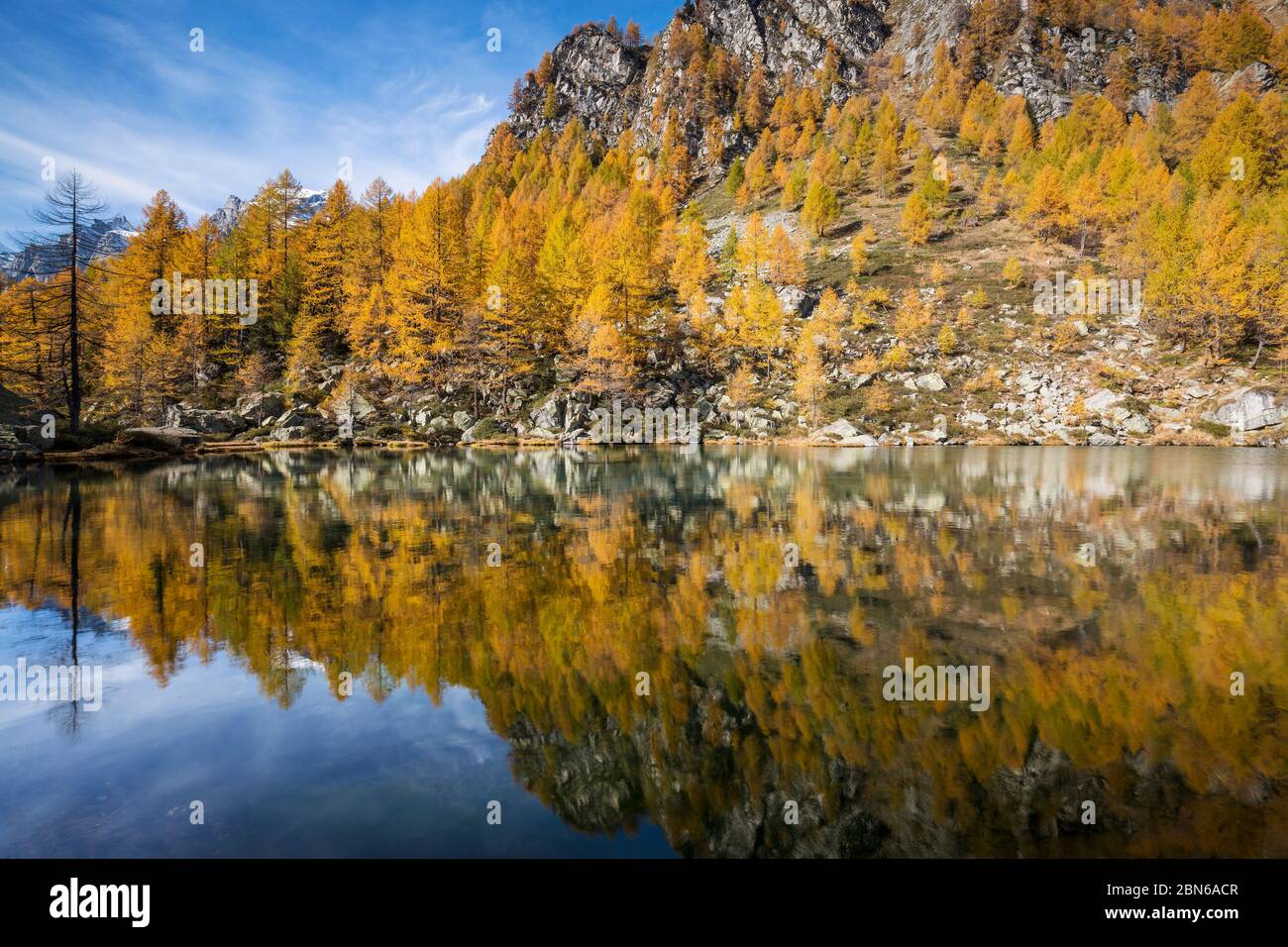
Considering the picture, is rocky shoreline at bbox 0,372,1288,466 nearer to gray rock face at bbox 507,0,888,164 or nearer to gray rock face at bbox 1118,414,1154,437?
gray rock face at bbox 1118,414,1154,437

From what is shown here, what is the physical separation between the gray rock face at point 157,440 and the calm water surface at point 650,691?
2941 centimetres

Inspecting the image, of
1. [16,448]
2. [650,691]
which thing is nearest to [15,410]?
[16,448]

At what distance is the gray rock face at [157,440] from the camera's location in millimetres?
38219

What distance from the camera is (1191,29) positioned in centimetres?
12800

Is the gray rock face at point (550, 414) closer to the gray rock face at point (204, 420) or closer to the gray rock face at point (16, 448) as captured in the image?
the gray rock face at point (204, 420)

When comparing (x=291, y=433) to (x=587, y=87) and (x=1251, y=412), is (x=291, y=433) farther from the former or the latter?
(x=587, y=87)

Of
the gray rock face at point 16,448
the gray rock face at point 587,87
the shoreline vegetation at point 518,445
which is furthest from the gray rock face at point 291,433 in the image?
the gray rock face at point 587,87

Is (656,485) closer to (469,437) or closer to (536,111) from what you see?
(469,437)

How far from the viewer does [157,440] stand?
39.2m

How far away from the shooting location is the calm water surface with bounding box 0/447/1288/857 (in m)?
4.12

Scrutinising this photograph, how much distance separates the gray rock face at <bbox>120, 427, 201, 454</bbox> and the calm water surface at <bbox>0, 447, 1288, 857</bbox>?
29.4m

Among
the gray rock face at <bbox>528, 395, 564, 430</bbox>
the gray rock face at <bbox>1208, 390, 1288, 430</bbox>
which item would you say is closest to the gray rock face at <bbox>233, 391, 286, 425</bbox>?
the gray rock face at <bbox>528, 395, 564, 430</bbox>

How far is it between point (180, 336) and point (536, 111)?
140091 mm

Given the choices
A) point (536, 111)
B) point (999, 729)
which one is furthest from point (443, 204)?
point (536, 111)
